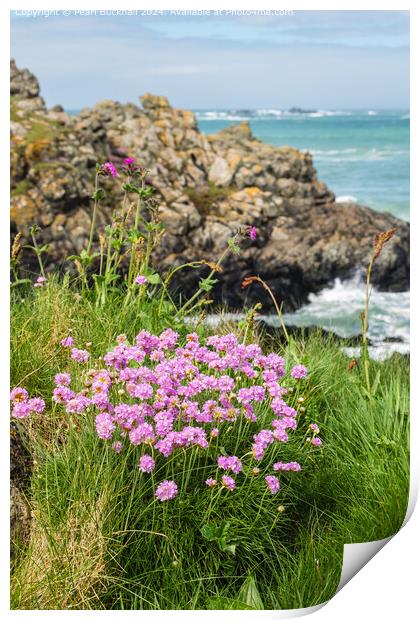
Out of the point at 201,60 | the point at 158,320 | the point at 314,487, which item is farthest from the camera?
the point at 158,320

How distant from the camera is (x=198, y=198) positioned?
3.62 meters

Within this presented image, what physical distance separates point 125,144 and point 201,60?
760 millimetres

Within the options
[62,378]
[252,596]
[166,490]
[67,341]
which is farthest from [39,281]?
[252,596]

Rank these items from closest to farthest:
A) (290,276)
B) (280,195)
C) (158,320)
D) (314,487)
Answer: (314,487)
(158,320)
(290,276)
(280,195)

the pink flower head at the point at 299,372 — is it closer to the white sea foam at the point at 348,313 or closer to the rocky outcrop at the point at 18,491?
the white sea foam at the point at 348,313

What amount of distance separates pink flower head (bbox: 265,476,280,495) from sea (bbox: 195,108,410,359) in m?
0.89

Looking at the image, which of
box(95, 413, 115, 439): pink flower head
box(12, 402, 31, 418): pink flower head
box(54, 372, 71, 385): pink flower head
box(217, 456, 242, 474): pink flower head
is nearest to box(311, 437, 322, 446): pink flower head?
box(217, 456, 242, 474): pink flower head

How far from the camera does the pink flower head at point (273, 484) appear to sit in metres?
2.31

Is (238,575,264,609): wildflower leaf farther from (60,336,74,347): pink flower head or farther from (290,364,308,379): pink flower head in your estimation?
(60,336,74,347): pink flower head

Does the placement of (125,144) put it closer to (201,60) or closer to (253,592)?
(201,60)

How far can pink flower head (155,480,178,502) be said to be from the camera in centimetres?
222

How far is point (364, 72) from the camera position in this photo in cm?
289

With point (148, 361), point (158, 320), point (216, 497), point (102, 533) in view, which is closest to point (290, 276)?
point (158, 320)

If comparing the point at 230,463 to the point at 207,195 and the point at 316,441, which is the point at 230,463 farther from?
the point at 207,195
